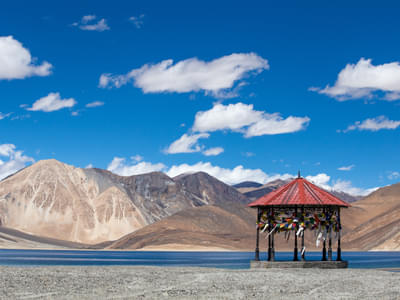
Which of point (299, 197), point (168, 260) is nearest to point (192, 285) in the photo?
point (299, 197)

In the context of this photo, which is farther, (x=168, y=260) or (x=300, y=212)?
(x=168, y=260)

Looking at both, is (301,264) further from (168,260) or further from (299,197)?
(168,260)

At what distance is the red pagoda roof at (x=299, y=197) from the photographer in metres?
36.3

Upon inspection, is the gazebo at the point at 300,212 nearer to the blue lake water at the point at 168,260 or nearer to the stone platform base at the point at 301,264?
the stone platform base at the point at 301,264

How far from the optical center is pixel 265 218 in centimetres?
3794

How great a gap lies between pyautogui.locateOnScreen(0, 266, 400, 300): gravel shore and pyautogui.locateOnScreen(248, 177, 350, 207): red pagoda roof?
6237 millimetres

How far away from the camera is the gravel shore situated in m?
22.6

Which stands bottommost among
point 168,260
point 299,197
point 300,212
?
point 168,260

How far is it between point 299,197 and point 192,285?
519 inches

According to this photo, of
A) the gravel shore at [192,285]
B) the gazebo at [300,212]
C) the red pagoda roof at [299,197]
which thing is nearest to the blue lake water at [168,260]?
the gazebo at [300,212]

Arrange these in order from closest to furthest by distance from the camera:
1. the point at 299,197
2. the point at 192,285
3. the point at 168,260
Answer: the point at 192,285
the point at 299,197
the point at 168,260

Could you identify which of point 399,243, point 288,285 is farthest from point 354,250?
point 288,285

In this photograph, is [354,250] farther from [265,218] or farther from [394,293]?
[394,293]

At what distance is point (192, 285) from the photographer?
25250 mm
